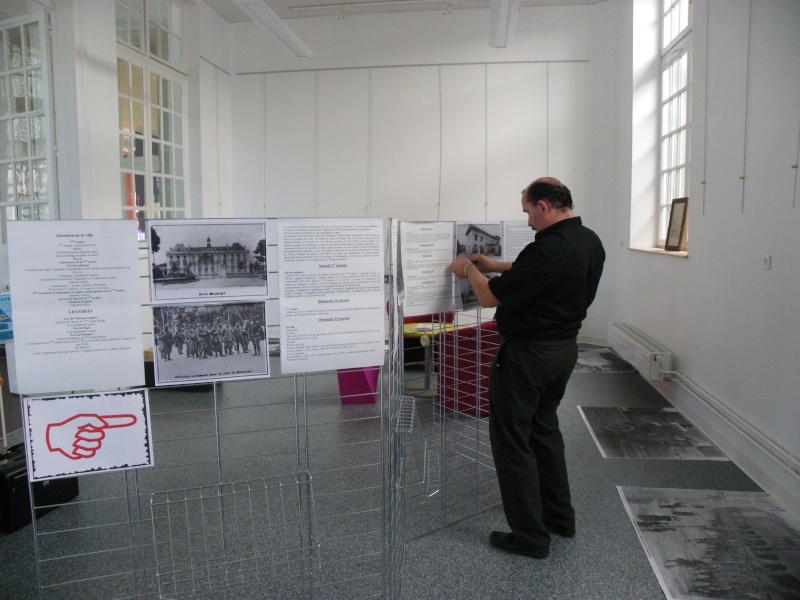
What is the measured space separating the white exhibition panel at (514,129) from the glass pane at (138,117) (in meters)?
3.55

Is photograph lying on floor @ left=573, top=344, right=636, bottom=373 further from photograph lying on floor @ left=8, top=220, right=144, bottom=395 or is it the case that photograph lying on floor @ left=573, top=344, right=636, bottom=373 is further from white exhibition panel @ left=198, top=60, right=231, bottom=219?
photograph lying on floor @ left=8, top=220, right=144, bottom=395

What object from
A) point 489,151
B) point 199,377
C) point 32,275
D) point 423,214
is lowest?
point 199,377

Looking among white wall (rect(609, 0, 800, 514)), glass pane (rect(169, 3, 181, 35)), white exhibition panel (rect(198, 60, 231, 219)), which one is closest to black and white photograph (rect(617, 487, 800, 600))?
white wall (rect(609, 0, 800, 514))

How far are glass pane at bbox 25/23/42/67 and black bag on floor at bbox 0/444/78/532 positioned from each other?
2.90m

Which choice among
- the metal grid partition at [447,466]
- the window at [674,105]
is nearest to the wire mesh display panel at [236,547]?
the metal grid partition at [447,466]

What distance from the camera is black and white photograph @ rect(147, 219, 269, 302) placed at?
159 centimetres

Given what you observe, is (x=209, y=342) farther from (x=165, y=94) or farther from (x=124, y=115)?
(x=165, y=94)

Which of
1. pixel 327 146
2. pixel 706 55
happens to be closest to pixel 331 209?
pixel 327 146

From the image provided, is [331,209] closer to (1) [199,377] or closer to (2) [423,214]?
(2) [423,214]

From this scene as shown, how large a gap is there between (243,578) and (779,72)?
324 cm

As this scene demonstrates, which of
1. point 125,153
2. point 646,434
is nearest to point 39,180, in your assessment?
point 125,153

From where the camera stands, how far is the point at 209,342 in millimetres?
1645

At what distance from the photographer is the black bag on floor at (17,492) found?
2690 millimetres

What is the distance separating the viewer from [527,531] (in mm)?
2480
